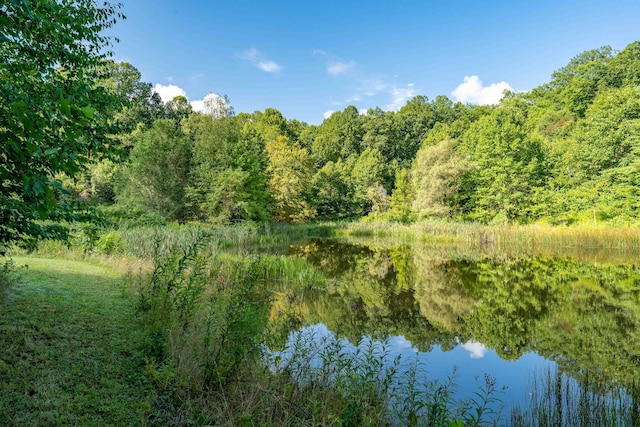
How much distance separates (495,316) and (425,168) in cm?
2512

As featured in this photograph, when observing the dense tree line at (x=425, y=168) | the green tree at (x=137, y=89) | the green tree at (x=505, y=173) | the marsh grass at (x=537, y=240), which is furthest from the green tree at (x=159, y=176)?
the green tree at (x=505, y=173)

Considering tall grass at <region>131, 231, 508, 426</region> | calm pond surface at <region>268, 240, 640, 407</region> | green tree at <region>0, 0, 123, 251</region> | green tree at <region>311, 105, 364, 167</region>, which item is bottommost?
calm pond surface at <region>268, 240, 640, 407</region>

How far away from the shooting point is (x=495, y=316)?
7.62m

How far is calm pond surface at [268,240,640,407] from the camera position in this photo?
518 centimetres

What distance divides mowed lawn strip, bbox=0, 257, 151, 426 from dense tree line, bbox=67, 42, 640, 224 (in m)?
8.75

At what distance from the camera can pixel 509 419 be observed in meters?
3.82

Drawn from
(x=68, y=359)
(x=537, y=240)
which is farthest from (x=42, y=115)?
(x=537, y=240)

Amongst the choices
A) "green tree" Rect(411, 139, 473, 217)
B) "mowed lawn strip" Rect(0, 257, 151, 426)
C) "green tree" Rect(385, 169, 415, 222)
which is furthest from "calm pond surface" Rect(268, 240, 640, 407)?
"green tree" Rect(385, 169, 415, 222)

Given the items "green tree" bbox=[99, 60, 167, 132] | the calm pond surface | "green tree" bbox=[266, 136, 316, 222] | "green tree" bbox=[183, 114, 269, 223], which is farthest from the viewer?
"green tree" bbox=[99, 60, 167, 132]

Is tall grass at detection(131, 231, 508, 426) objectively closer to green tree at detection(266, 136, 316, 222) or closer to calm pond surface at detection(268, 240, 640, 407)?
calm pond surface at detection(268, 240, 640, 407)

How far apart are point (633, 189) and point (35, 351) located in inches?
1159

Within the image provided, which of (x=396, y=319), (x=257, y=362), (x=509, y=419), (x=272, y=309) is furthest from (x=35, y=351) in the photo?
(x=396, y=319)

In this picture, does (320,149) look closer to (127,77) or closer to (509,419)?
(127,77)

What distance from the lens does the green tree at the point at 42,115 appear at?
1.69 metres
